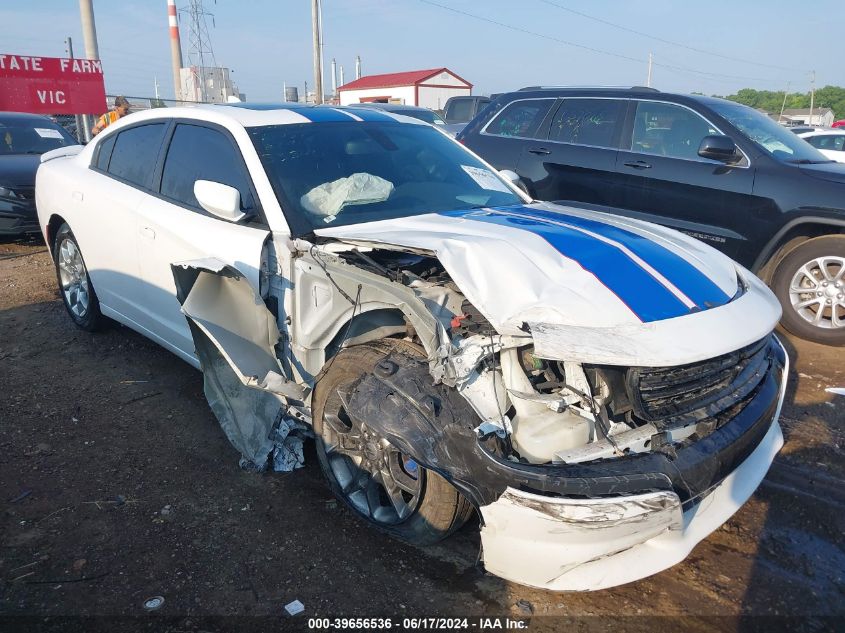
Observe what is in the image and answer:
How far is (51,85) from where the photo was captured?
44.0 feet

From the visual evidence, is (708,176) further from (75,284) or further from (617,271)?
(75,284)

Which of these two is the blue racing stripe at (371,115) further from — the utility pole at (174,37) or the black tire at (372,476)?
the utility pole at (174,37)

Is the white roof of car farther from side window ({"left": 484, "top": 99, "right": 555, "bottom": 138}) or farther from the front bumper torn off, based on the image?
side window ({"left": 484, "top": 99, "right": 555, "bottom": 138})

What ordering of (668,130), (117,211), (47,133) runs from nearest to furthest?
(117,211), (668,130), (47,133)

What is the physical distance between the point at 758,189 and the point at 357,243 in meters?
3.78

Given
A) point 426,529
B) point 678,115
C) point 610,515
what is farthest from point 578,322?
point 678,115

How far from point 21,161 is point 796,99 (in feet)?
248

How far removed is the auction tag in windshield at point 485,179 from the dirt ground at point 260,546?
1.94m

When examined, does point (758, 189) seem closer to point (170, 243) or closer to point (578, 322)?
point (578, 322)

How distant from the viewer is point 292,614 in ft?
7.57

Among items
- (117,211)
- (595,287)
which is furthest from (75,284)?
(595,287)

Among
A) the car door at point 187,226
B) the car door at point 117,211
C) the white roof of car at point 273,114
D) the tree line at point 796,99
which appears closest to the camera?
the car door at point 187,226

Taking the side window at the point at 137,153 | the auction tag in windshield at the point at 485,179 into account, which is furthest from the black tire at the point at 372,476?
the side window at the point at 137,153

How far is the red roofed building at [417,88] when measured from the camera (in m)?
36.0
